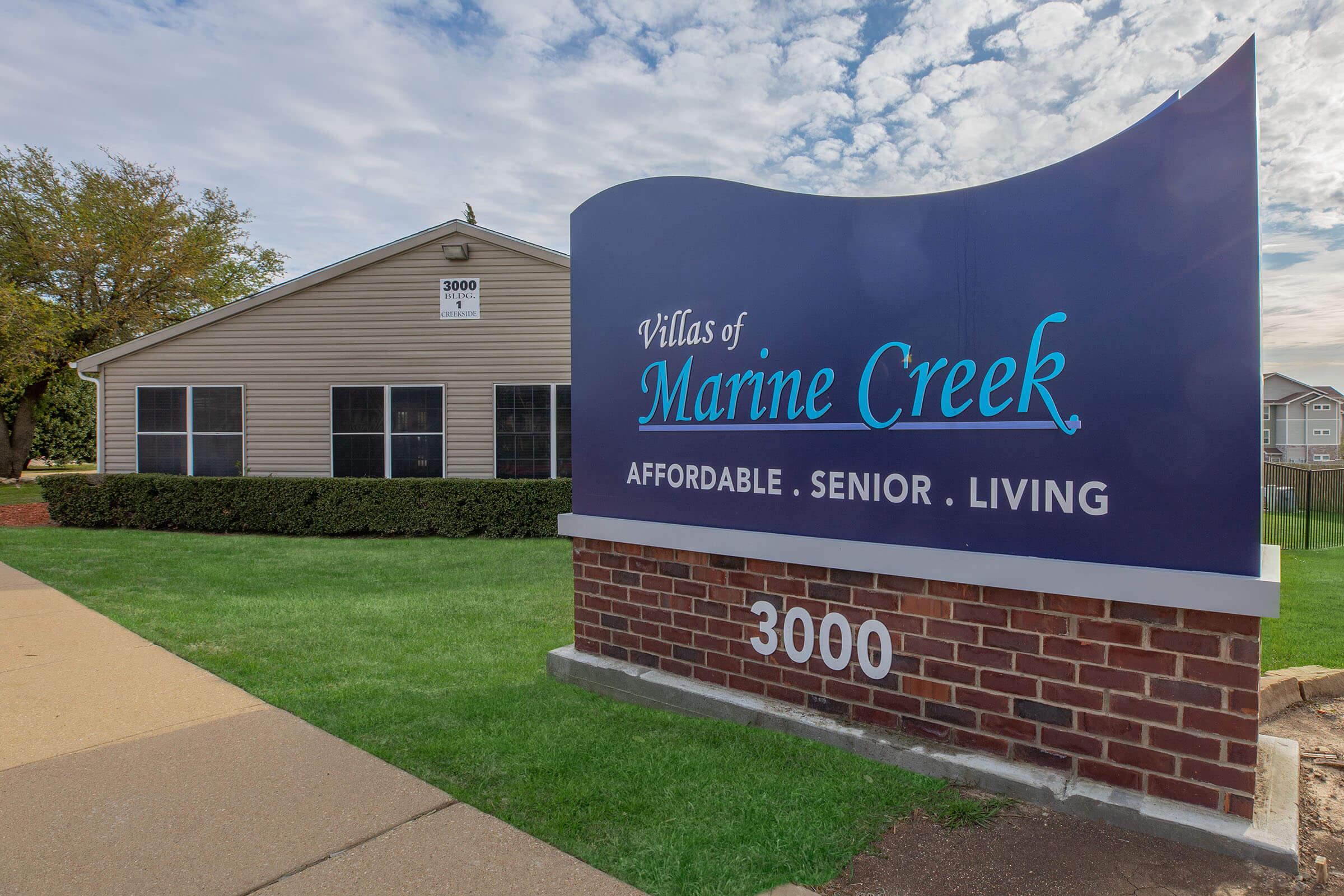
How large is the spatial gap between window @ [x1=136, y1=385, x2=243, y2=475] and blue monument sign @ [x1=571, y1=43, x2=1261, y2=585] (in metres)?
12.0

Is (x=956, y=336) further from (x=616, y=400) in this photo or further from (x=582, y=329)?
(x=582, y=329)

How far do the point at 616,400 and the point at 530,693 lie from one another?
173 cm

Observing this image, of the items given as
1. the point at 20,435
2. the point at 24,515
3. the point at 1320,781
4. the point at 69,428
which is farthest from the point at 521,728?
the point at 69,428

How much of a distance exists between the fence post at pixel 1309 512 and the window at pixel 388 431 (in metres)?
15.1

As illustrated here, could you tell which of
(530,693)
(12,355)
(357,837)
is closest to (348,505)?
(530,693)

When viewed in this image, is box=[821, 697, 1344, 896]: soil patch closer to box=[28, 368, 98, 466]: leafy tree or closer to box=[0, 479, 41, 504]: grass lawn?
box=[0, 479, 41, 504]: grass lawn

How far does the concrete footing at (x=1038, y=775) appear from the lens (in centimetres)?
264

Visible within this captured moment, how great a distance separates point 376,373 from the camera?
13453 mm

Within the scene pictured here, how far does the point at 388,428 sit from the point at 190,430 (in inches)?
152

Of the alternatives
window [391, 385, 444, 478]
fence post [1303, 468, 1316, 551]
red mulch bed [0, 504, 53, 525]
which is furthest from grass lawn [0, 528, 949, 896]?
fence post [1303, 468, 1316, 551]

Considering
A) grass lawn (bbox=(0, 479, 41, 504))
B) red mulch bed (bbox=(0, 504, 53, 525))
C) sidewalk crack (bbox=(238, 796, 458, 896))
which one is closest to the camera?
sidewalk crack (bbox=(238, 796, 458, 896))

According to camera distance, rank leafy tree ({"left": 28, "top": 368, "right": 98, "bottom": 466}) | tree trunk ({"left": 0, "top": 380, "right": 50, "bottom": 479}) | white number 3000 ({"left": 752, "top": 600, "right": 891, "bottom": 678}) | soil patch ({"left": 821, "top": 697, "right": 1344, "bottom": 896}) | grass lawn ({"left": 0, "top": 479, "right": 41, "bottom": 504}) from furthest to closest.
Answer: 1. leafy tree ({"left": 28, "top": 368, "right": 98, "bottom": 466})
2. tree trunk ({"left": 0, "top": 380, "right": 50, "bottom": 479})
3. grass lawn ({"left": 0, "top": 479, "right": 41, "bottom": 504})
4. white number 3000 ({"left": 752, "top": 600, "right": 891, "bottom": 678})
5. soil patch ({"left": 821, "top": 697, "right": 1344, "bottom": 896})

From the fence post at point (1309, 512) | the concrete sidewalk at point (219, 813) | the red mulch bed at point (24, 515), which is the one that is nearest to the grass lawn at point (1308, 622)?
the fence post at point (1309, 512)

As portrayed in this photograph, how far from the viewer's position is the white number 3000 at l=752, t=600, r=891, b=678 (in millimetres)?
3500
